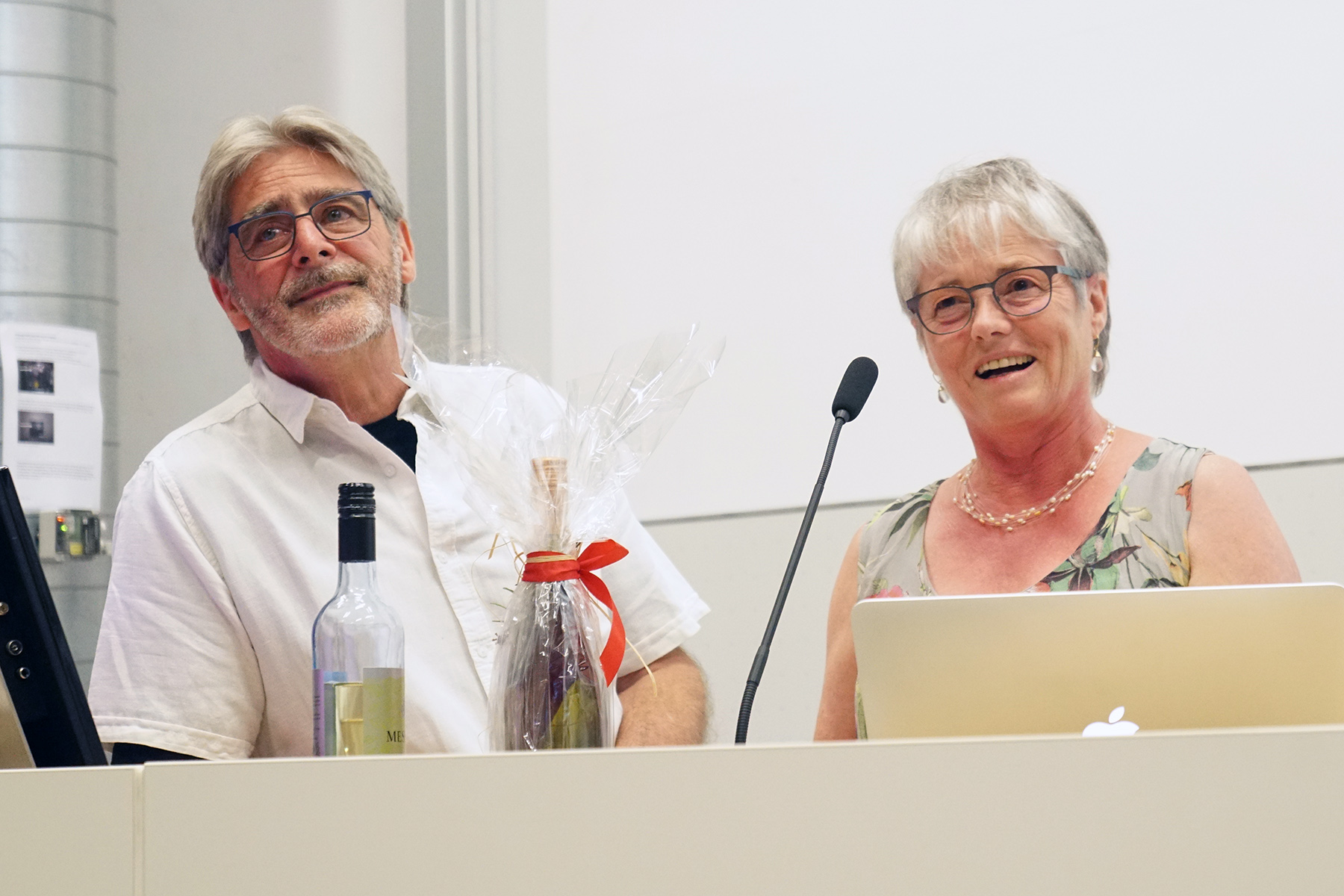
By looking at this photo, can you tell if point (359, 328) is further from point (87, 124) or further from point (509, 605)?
point (87, 124)

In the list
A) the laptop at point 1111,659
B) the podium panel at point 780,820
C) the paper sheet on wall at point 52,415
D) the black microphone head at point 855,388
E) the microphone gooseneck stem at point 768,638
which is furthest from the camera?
the paper sheet on wall at point 52,415

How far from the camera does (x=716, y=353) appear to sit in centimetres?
120

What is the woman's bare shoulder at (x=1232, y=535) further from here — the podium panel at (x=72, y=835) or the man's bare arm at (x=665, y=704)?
the podium panel at (x=72, y=835)

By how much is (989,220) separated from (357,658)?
1.10 m

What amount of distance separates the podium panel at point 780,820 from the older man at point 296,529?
2.64 ft

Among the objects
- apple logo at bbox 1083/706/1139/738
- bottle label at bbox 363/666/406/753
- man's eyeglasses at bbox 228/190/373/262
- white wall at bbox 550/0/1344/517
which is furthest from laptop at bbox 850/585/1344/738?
white wall at bbox 550/0/1344/517

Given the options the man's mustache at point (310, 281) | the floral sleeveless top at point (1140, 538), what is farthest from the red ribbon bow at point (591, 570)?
the man's mustache at point (310, 281)

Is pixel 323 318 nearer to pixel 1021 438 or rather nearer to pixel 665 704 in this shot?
pixel 665 704

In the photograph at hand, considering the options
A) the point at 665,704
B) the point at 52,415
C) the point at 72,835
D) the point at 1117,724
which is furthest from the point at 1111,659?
the point at 52,415

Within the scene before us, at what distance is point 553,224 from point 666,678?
1.85 metres

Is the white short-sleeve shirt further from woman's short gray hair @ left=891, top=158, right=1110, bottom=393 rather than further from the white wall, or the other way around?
the white wall

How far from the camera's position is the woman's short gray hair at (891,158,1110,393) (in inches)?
68.5

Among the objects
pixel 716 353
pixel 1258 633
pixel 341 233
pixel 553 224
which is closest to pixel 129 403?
pixel 553 224

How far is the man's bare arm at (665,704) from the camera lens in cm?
152
